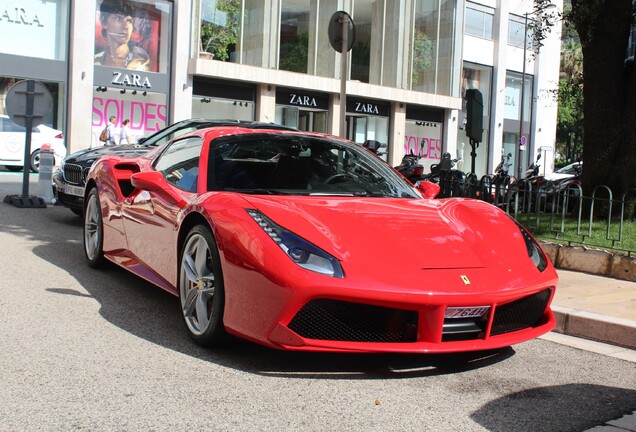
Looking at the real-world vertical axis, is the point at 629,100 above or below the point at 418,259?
above

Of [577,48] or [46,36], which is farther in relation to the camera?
[577,48]

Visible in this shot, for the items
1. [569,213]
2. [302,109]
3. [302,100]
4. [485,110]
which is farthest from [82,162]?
[485,110]

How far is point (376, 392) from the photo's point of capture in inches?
151

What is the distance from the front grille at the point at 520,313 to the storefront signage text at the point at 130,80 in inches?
945

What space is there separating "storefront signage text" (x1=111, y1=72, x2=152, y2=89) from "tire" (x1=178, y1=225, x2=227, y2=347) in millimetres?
23113

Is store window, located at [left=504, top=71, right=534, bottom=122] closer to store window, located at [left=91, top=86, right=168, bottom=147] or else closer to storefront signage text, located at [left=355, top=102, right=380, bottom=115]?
storefront signage text, located at [left=355, top=102, right=380, bottom=115]

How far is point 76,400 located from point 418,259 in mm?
1803

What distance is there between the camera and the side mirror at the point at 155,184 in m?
5.09

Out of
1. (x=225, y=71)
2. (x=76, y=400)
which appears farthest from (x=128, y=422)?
(x=225, y=71)

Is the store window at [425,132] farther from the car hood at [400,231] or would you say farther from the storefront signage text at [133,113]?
the car hood at [400,231]

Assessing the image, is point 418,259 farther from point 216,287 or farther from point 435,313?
point 216,287

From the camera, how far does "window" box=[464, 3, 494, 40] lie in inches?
1566

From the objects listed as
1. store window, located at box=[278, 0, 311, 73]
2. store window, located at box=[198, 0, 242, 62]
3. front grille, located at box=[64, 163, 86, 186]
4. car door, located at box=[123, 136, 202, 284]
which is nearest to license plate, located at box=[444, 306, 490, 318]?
car door, located at box=[123, 136, 202, 284]

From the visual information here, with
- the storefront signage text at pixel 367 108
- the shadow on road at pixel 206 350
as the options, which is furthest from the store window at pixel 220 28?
the shadow on road at pixel 206 350
